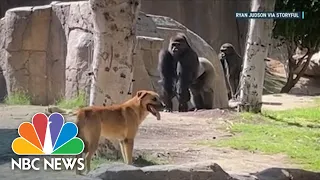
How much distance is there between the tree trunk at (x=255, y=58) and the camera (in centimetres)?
973

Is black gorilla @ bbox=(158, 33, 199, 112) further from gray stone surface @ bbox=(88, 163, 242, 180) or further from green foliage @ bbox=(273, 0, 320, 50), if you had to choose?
green foliage @ bbox=(273, 0, 320, 50)

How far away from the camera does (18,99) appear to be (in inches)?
398

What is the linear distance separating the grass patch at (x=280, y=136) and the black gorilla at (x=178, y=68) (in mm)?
1256

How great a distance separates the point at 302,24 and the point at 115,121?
11.7 meters

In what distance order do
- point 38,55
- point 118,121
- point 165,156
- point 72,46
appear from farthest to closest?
point 38,55
point 72,46
point 165,156
point 118,121

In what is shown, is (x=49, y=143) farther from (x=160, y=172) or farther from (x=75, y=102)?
(x=75, y=102)

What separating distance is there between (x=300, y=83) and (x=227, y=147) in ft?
44.9

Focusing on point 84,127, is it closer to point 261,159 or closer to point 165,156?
point 165,156

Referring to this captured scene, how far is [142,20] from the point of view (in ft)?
37.0

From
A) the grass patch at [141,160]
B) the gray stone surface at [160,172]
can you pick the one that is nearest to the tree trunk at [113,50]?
the grass patch at [141,160]

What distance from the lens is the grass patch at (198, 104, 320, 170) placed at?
6.49 m

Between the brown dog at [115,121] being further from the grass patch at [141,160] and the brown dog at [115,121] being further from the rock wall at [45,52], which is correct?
the rock wall at [45,52]

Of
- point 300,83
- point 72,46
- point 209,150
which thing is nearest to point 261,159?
point 209,150

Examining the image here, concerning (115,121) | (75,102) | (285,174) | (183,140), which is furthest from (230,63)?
(115,121)
